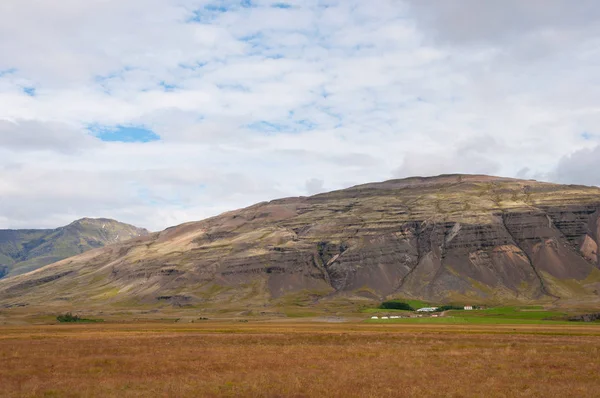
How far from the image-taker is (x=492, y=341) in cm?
7044

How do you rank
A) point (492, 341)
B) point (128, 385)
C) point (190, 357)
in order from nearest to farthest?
point (128, 385), point (190, 357), point (492, 341)

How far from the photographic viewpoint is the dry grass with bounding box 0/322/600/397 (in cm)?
3631

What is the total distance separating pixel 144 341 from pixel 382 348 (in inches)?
1150

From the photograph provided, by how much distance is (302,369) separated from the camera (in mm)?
45406

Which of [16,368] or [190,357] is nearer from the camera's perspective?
[16,368]

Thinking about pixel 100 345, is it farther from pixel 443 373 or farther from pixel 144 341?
pixel 443 373

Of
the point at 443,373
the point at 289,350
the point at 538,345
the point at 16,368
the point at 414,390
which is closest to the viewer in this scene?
the point at 414,390

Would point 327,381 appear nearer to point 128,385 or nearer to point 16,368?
point 128,385

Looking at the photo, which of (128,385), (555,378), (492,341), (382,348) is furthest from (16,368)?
(492,341)

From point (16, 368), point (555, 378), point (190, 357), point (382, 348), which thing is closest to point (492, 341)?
point (382, 348)

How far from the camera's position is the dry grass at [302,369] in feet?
119

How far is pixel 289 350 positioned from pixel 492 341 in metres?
26.4

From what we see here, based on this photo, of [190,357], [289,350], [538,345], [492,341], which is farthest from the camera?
[492,341]

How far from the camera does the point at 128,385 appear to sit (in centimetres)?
3838
